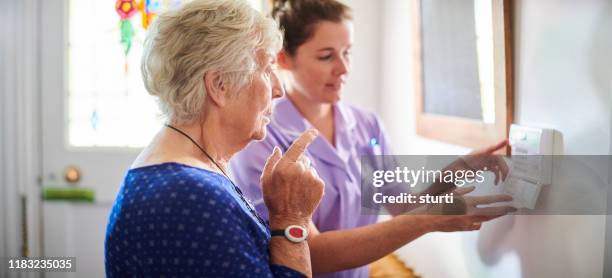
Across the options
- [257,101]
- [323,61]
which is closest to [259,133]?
[257,101]

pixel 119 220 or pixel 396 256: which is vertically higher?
pixel 119 220

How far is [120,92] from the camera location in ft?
7.97

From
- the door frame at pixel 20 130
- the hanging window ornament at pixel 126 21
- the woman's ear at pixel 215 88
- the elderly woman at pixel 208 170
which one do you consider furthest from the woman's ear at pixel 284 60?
the door frame at pixel 20 130

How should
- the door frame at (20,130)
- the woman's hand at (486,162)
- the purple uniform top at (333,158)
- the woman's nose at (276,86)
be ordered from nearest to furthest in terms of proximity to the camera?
1. the woman's nose at (276,86)
2. the woman's hand at (486,162)
3. the purple uniform top at (333,158)
4. the door frame at (20,130)

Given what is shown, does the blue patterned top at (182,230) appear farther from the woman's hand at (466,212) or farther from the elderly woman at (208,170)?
the woman's hand at (466,212)

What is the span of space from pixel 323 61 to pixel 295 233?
59 centimetres

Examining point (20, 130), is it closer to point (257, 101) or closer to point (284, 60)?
point (284, 60)

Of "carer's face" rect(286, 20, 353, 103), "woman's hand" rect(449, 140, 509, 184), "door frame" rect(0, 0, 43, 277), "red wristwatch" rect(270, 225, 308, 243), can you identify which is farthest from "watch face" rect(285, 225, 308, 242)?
"door frame" rect(0, 0, 43, 277)

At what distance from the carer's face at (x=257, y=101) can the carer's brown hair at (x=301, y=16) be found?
0.39 metres

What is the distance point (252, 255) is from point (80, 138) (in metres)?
1.92

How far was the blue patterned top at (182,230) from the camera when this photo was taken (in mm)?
759

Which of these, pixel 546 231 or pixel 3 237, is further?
pixel 3 237

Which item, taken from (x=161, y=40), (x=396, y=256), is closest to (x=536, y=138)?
(x=161, y=40)

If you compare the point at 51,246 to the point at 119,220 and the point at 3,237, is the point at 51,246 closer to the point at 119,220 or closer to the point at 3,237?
the point at 3,237
